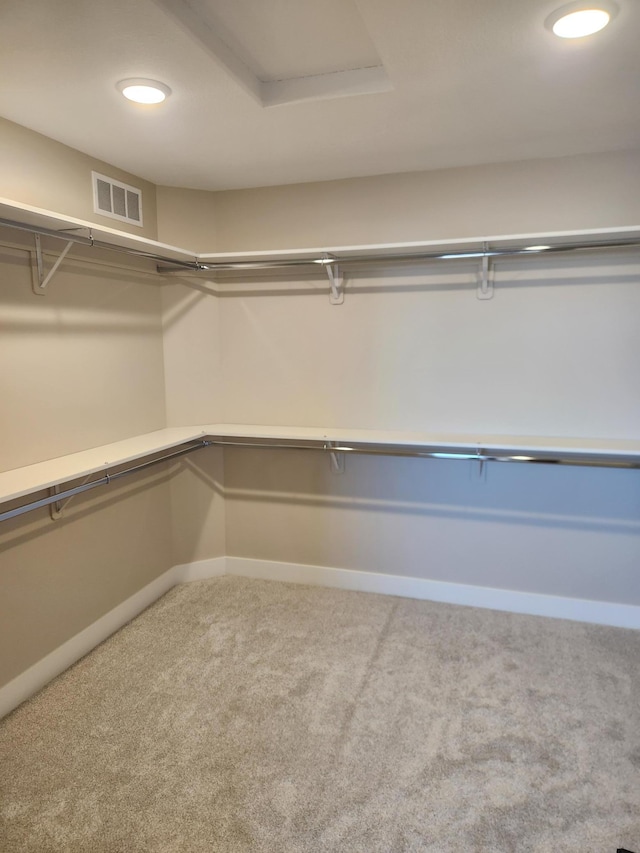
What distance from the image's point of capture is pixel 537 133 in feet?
7.31

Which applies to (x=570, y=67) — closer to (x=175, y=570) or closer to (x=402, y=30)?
(x=402, y=30)

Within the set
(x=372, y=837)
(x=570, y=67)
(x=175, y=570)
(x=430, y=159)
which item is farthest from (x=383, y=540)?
(x=570, y=67)

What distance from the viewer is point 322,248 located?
101 inches

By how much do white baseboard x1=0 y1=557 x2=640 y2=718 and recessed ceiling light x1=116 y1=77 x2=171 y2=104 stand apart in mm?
2164

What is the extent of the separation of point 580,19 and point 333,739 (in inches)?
91.2

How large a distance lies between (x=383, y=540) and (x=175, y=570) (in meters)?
1.21

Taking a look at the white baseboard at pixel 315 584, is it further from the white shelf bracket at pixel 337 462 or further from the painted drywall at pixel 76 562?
the white shelf bracket at pixel 337 462

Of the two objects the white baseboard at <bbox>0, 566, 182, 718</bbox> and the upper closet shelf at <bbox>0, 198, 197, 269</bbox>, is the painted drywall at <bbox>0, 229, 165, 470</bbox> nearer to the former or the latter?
the upper closet shelf at <bbox>0, 198, 197, 269</bbox>

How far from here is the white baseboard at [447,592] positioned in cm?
272

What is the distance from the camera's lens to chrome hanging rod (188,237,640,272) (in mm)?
2365

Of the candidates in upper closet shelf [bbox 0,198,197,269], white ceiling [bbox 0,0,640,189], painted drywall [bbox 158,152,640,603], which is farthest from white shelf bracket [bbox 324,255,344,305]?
upper closet shelf [bbox 0,198,197,269]

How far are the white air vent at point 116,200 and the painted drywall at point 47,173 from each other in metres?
0.02

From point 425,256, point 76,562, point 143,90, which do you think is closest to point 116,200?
point 143,90

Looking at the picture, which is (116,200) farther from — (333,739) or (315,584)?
(333,739)
